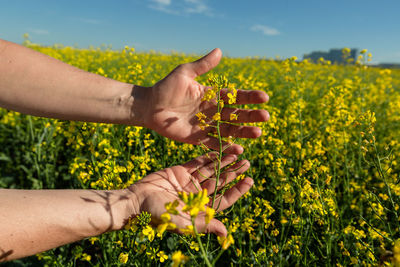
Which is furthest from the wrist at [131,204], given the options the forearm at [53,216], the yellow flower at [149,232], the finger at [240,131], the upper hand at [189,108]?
the finger at [240,131]

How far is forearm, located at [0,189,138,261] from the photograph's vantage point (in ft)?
3.58

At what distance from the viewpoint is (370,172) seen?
2.63m

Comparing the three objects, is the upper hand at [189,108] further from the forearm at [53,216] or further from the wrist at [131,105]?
the forearm at [53,216]

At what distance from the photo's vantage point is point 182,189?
59.8 inches

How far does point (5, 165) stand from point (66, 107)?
77.2 inches

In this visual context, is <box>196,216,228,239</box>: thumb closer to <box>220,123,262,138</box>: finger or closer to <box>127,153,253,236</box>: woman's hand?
<box>127,153,253,236</box>: woman's hand

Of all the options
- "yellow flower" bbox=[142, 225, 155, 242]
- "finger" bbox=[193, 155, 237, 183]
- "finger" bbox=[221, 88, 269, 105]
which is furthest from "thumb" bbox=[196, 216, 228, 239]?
"finger" bbox=[221, 88, 269, 105]

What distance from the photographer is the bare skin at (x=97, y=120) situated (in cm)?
114

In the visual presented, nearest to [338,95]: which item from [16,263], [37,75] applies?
[37,75]

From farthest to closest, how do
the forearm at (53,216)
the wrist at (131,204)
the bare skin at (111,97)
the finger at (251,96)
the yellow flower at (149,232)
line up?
1. the finger at (251,96)
2. the bare skin at (111,97)
3. the wrist at (131,204)
4. the forearm at (53,216)
5. the yellow flower at (149,232)

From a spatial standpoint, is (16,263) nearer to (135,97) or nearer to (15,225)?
(15,225)

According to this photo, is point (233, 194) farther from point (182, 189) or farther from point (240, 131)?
point (240, 131)

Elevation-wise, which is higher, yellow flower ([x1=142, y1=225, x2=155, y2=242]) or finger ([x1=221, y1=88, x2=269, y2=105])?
finger ([x1=221, y1=88, x2=269, y2=105])

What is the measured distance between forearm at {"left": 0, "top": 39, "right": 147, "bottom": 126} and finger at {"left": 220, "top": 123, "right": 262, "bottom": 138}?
0.54m
